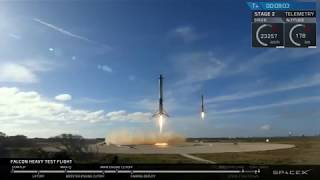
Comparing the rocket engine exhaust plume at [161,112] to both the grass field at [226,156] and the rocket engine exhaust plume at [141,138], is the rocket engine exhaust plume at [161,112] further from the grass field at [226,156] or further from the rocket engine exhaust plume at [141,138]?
the grass field at [226,156]

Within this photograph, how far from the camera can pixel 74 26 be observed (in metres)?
9.98

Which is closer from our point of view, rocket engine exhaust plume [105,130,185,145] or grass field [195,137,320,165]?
grass field [195,137,320,165]

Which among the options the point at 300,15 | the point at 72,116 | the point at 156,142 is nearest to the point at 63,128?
the point at 72,116

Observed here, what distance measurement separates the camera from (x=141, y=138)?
33.1ft

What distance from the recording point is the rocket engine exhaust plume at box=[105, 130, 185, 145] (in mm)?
10039

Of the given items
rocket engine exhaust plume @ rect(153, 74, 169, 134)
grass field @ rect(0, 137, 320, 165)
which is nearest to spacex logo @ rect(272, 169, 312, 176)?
grass field @ rect(0, 137, 320, 165)

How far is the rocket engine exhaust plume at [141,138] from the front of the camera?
10.0 meters

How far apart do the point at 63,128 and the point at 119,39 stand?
0.91 metres
